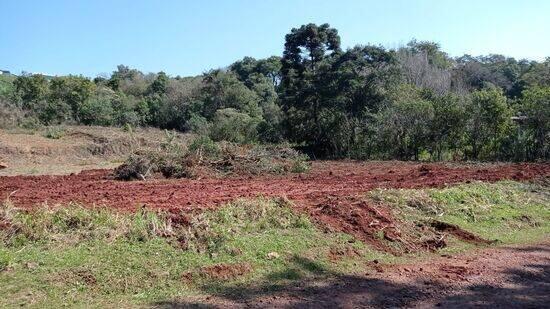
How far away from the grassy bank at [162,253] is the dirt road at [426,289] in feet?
0.89

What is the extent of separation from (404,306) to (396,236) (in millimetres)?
2722

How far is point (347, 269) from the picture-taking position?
289 inches

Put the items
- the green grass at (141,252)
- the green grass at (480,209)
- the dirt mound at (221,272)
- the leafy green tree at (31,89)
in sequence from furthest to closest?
the leafy green tree at (31,89) → the green grass at (480,209) → the dirt mound at (221,272) → the green grass at (141,252)

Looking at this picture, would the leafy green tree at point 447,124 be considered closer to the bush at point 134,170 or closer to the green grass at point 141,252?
the bush at point 134,170

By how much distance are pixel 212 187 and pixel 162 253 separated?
19.7 ft

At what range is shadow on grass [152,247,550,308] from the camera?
19.7 feet

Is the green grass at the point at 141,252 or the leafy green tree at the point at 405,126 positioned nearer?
the green grass at the point at 141,252

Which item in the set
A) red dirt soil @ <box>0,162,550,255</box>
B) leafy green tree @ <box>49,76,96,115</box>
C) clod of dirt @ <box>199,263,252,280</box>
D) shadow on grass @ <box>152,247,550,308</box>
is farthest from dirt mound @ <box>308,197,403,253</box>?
leafy green tree @ <box>49,76,96,115</box>

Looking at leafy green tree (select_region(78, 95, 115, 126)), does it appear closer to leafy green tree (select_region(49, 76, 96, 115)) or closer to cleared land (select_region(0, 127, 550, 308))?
leafy green tree (select_region(49, 76, 96, 115))

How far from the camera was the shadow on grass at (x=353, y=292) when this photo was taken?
6.01 meters

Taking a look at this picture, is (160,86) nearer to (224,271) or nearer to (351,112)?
(351,112)

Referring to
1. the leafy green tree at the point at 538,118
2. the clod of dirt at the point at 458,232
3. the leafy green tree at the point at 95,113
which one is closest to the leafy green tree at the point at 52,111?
the leafy green tree at the point at 95,113

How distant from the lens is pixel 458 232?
9.39 metres

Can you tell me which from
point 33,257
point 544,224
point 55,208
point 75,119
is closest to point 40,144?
point 75,119
